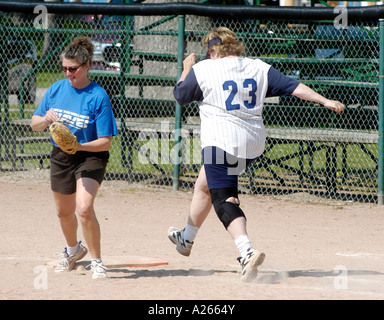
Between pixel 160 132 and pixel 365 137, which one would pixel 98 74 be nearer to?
pixel 160 132

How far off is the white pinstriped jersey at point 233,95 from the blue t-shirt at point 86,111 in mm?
561

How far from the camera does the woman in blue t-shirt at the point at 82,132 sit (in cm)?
514

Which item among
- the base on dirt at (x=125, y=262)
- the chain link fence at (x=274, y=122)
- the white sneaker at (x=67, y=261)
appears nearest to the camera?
the white sneaker at (x=67, y=261)

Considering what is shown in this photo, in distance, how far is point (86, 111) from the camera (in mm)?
5180

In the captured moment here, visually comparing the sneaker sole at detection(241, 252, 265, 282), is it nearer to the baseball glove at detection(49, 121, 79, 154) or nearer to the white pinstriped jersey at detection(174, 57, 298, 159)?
the white pinstriped jersey at detection(174, 57, 298, 159)

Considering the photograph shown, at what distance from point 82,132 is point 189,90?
867mm

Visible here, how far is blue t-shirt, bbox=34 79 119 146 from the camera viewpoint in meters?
5.16

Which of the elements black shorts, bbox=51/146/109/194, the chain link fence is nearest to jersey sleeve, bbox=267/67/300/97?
black shorts, bbox=51/146/109/194

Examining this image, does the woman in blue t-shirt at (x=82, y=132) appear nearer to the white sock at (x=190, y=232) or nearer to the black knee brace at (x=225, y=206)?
the white sock at (x=190, y=232)

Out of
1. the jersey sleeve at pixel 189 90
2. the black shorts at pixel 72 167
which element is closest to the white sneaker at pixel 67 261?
the black shorts at pixel 72 167

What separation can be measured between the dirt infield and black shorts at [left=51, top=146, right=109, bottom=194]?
70cm

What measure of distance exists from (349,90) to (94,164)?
6.14 meters

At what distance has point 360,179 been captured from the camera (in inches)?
410

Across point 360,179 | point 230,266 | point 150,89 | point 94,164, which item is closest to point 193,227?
point 230,266
